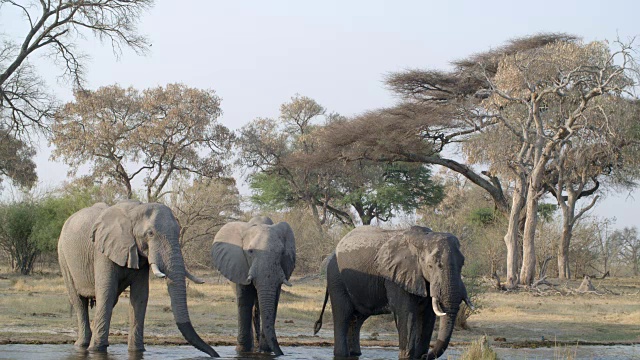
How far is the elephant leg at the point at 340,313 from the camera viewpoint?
558 inches

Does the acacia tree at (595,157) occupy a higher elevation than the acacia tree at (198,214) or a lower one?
higher

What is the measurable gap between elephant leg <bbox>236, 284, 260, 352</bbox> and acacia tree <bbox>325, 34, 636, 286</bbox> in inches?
756

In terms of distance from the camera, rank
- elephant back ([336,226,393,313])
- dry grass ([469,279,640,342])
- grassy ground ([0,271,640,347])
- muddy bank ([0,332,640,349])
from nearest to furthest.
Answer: elephant back ([336,226,393,313])
muddy bank ([0,332,640,349])
grassy ground ([0,271,640,347])
dry grass ([469,279,640,342])

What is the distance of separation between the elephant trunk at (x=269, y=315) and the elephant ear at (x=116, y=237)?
6.55 ft

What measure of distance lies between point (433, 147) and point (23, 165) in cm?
1841

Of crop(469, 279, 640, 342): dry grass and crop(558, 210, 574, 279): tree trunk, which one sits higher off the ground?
crop(558, 210, 574, 279): tree trunk

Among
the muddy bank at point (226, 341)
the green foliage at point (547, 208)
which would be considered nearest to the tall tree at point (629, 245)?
the green foliage at point (547, 208)

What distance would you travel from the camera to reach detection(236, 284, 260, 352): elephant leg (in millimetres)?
14461

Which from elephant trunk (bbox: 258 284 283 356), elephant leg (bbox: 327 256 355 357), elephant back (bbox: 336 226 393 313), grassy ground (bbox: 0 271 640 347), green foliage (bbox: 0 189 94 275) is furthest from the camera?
green foliage (bbox: 0 189 94 275)

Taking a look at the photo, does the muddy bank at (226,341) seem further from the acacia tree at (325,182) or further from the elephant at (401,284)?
the acacia tree at (325,182)

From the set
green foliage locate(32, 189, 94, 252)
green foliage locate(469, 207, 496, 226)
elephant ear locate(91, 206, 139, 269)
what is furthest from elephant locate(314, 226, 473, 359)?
green foliage locate(469, 207, 496, 226)

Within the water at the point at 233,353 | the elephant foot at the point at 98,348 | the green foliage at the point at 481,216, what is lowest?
the water at the point at 233,353

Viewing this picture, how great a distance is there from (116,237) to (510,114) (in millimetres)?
24393

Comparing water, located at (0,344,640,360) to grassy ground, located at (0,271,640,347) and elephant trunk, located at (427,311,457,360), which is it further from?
grassy ground, located at (0,271,640,347)
